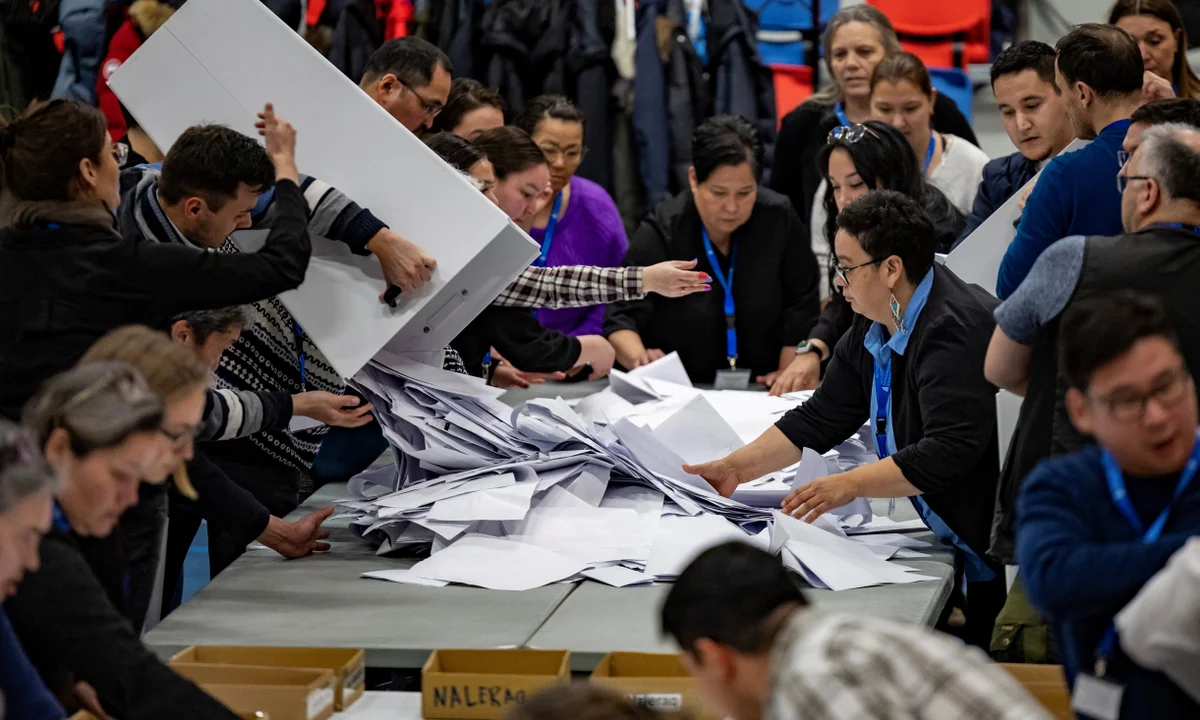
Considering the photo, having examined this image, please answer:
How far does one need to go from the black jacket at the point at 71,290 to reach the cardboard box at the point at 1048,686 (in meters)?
1.48

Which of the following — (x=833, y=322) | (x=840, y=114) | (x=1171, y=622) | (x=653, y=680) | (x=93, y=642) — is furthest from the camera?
(x=840, y=114)

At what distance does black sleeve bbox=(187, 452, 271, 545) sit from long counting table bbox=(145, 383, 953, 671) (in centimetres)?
9

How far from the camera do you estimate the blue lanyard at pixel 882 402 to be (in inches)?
120

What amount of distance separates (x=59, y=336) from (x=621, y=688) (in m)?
1.16

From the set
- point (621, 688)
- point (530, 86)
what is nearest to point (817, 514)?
point (621, 688)

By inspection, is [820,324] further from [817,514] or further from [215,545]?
[215,545]

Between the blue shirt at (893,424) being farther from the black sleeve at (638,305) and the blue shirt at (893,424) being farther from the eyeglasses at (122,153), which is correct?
the eyeglasses at (122,153)

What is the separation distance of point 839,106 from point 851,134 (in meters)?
1.14

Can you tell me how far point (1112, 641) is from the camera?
175cm

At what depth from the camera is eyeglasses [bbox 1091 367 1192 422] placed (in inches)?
66.9

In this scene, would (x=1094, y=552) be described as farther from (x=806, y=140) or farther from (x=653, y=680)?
(x=806, y=140)

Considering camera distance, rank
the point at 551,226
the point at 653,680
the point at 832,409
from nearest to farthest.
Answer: the point at 653,680 < the point at 832,409 < the point at 551,226

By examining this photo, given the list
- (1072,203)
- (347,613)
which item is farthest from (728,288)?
(347,613)

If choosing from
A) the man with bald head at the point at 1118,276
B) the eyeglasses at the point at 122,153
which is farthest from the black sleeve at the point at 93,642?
the eyeglasses at the point at 122,153
